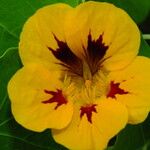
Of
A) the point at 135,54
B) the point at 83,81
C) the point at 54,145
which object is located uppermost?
the point at 135,54

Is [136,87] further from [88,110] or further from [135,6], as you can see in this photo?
[135,6]

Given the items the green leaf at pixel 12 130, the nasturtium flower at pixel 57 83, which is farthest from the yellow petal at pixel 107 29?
the green leaf at pixel 12 130

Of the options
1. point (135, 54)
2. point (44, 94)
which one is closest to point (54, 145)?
point (44, 94)

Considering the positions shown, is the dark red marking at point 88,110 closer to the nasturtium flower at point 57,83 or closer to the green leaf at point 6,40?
the nasturtium flower at point 57,83

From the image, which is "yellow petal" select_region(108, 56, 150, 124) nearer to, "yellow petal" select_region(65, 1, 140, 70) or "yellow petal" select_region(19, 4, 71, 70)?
"yellow petal" select_region(65, 1, 140, 70)

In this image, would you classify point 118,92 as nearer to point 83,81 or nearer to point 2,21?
point 83,81
